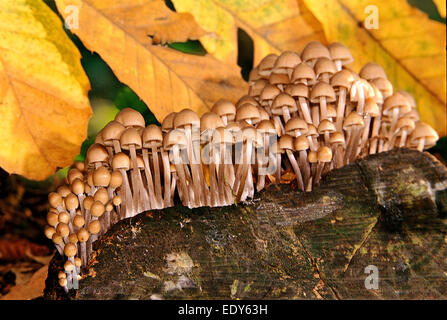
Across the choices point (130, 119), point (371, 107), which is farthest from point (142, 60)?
point (371, 107)

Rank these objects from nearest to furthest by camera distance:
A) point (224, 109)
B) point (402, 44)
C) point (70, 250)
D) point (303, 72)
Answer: point (70, 250), point (224, 109), point (303, 72), point (402, 44)

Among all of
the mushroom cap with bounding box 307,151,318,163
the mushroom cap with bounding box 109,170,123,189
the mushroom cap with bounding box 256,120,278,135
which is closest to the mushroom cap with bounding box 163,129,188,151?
the mushroom cap with bounding box 109,170,123,189

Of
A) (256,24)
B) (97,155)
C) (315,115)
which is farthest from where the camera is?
(256,24)

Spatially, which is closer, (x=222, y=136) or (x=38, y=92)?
(x=222, y=136)

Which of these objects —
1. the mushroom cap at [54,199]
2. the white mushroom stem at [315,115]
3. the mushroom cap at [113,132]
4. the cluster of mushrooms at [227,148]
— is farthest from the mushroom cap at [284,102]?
the mushroom cap at [54,199]

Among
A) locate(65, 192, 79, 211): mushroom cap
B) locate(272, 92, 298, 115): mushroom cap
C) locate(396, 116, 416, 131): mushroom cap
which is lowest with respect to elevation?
locate(65, 192, 79, 211): mushroom cap

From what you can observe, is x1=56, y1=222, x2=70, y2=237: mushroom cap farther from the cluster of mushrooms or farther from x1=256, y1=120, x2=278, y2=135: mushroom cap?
x1=256, y1=120, x2=278, y2=135: mushroom cap

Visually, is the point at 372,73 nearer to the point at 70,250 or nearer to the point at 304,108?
the point at 304,108

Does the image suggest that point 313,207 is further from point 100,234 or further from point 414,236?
point 100,234
